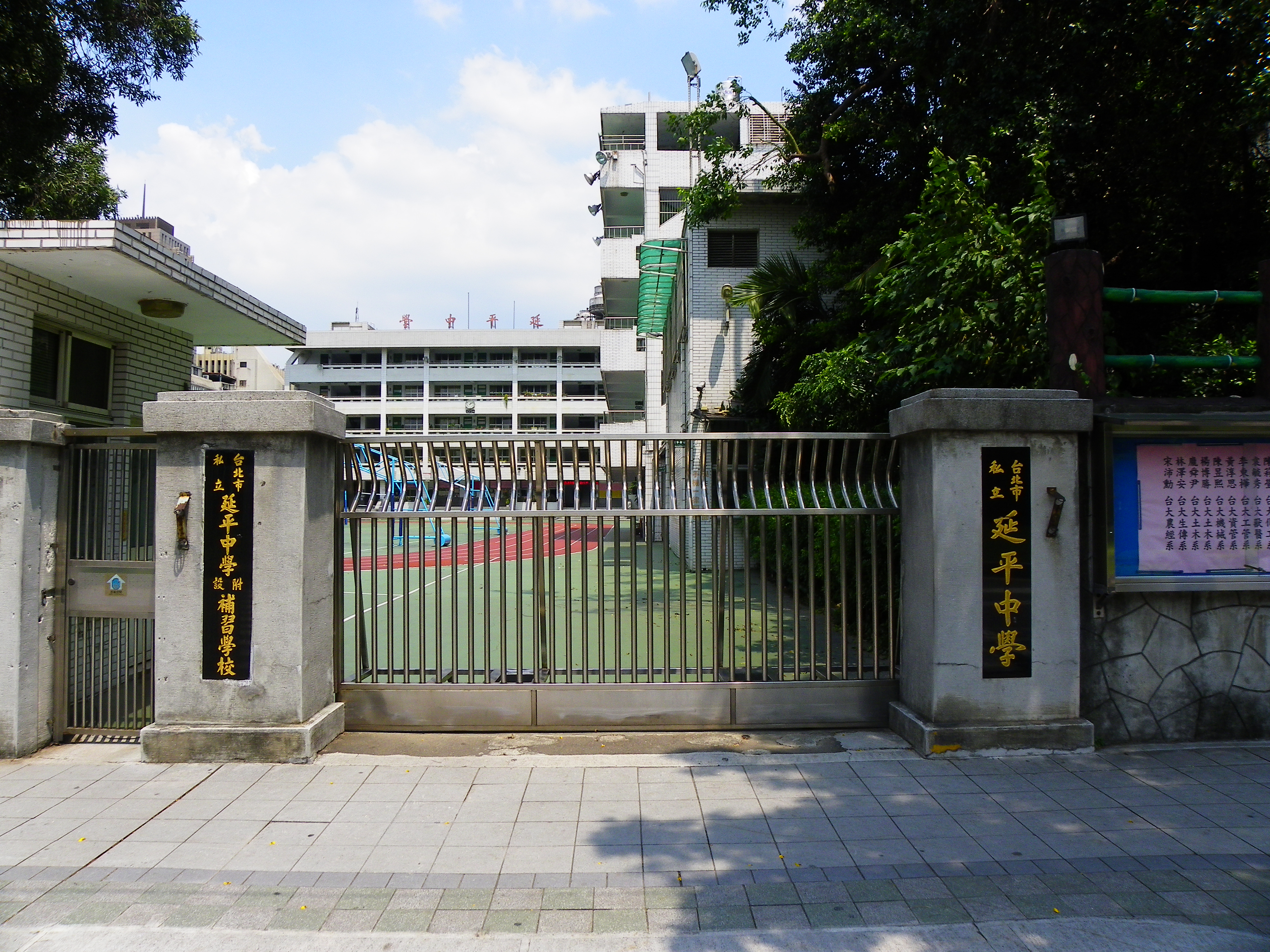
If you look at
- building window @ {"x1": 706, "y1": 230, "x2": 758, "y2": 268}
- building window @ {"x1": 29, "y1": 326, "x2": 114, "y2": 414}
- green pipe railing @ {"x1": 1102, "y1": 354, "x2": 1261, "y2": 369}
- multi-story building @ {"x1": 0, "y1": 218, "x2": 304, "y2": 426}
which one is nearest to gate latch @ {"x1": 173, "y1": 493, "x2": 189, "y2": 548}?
multi-story building @ {"x1": 0, "y1": 218, "x2": 304, "y2": 426}

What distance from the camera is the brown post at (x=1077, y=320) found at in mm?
5668

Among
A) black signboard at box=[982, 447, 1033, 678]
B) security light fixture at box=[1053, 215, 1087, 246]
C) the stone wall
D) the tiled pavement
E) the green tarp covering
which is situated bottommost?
the tiled pavement

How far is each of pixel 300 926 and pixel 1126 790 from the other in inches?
181

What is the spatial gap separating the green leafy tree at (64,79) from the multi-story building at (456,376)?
4407 cm

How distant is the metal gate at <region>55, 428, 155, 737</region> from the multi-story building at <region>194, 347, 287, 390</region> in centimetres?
5278

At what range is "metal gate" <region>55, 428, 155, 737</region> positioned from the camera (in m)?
5.85

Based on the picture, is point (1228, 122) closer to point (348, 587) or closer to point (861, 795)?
point (861, 795)

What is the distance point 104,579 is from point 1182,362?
25.8 feet

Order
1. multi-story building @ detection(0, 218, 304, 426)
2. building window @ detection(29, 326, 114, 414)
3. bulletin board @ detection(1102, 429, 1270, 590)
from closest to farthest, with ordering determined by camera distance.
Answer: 1. bulletin board @ detection(1102, 429, 1270, 590)
2. multi-story building @ detection(0, 218, 304, 426)
3. building window @ detection(29, 326, 114, 414)

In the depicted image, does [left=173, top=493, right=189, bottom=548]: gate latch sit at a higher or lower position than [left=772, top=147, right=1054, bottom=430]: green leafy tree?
lower

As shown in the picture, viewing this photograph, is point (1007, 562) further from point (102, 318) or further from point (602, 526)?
point (102, 318)

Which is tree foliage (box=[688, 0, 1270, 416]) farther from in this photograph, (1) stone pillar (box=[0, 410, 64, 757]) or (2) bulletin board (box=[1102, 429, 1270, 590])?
(1) stone pillar (box=[0, 410, 64, 757])

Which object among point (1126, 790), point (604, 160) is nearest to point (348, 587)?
point (1126, 790)

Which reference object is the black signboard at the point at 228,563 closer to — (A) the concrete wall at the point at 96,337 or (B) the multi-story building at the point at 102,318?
(B) the multi-story building at the point at 102,318
